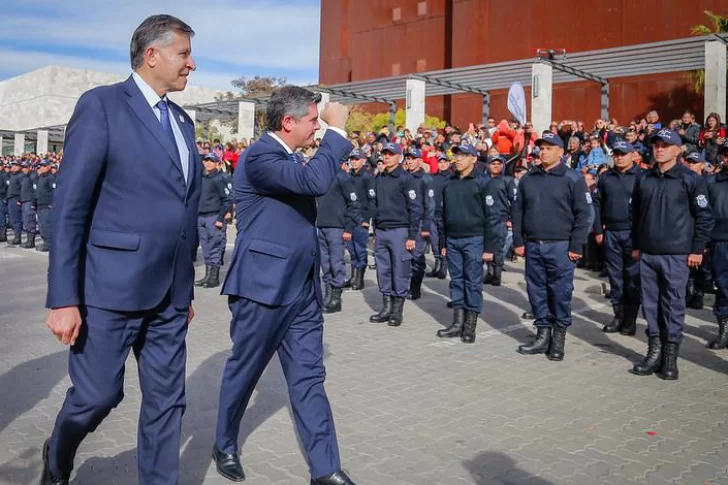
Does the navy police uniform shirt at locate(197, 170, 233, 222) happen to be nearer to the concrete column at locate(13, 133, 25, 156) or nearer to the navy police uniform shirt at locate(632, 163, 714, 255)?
the navy police uniform shirt at locate(632, 163, 714, 255)

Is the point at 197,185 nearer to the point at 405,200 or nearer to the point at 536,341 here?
the point at 536,341

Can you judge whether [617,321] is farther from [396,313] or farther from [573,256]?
[396,313]

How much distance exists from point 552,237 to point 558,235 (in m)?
0.06

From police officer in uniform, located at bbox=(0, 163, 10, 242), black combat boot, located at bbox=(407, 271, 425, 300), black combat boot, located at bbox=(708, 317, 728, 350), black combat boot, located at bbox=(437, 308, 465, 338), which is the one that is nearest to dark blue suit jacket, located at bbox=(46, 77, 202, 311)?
black combat boot, located at bbox=(437, 308, 465, 338)

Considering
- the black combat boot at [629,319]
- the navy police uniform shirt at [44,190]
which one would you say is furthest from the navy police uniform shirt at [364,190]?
the navy police uniform shirt at [44,190]

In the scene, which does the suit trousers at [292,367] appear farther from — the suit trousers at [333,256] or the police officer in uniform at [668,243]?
the suit trousers at [333,256]

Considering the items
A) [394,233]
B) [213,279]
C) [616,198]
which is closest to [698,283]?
[616,198]

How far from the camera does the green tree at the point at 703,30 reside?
70.4 feet

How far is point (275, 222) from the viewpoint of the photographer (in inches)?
162

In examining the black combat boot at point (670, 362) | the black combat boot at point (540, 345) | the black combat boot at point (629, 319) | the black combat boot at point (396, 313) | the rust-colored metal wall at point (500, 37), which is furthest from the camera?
the rust-colored metal wall at point (500, 37)

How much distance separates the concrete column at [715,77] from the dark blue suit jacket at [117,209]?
1894 centimetres

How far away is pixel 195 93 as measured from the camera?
185 ft

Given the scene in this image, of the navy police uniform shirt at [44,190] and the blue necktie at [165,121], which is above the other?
the navy police uniform shirt at [44,190]

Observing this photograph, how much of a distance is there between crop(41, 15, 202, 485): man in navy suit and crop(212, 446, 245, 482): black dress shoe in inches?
30.8
